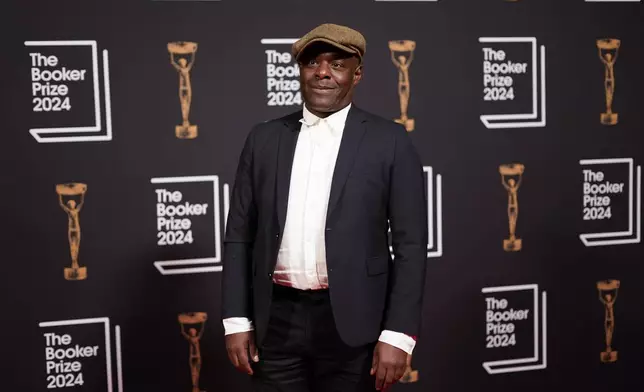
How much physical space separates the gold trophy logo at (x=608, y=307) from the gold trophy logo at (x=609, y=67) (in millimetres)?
682

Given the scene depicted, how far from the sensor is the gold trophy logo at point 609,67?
3.29 m

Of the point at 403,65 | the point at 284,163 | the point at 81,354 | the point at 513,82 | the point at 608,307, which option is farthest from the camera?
the point at 608,307

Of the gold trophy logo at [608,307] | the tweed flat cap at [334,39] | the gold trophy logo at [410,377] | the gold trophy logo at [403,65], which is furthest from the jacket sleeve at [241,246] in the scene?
the gold trophy logo at [608,307]

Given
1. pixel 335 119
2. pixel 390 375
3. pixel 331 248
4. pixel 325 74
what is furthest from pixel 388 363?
pixel 325 74

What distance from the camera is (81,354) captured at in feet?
9.51

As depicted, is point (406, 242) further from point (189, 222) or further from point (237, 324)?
point (189, 222)

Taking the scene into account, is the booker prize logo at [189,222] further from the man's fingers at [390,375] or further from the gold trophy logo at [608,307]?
the gold trophy logo at [608,307]

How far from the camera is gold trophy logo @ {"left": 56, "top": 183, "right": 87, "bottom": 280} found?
9.21 feet

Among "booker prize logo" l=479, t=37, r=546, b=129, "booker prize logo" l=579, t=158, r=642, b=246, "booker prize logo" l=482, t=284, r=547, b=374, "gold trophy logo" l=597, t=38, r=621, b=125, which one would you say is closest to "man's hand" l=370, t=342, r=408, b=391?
"booker prize logo" l=482, t=284, r=547, b=374

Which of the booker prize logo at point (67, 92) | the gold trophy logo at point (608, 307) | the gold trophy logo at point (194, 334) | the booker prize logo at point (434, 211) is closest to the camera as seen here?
the booker prize logo at point (67, 92)

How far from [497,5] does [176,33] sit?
1.26 metres

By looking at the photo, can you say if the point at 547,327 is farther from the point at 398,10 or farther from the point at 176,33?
the point at 176,33

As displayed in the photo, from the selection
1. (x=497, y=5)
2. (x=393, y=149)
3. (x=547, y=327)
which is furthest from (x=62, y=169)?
(x=547, y=327)

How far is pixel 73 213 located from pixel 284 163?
110cm
